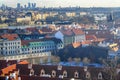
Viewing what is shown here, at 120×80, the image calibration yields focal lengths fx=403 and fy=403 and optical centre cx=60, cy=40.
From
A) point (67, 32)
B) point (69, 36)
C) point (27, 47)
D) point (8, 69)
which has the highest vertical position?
point (8, 69)

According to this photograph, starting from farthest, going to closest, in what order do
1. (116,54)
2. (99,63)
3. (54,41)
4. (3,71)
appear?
1. (54,41)
2. (116,54)
3. (99,63)
4. (3,71)

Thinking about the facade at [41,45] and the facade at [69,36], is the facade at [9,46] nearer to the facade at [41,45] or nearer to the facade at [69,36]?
the facade at [41,45]

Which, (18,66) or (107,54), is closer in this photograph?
(18,66)

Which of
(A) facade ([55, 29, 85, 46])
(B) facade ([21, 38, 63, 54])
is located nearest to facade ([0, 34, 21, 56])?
(B) facade ([21, 38, 63, 54])

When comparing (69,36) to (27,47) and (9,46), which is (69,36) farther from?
(9,46)

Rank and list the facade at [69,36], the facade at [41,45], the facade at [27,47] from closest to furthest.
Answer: the facade at [27,47] → the facade at [41,45] → the facade at [69,36]

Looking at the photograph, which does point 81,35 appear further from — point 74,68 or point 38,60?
point 74,68

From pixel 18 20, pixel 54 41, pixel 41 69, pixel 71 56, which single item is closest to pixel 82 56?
pixel 71 56

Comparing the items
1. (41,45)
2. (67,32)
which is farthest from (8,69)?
(67,32)

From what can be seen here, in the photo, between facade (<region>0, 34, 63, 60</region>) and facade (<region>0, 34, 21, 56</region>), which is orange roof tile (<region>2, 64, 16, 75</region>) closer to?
facade (<region>0, 34, 63, 60</region>)

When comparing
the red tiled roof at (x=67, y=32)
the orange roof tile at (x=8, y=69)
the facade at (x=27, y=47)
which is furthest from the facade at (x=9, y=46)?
the orange roof tile at (x=8, y=69)

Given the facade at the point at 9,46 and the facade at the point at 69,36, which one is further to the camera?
the facade at the point at 69,36
